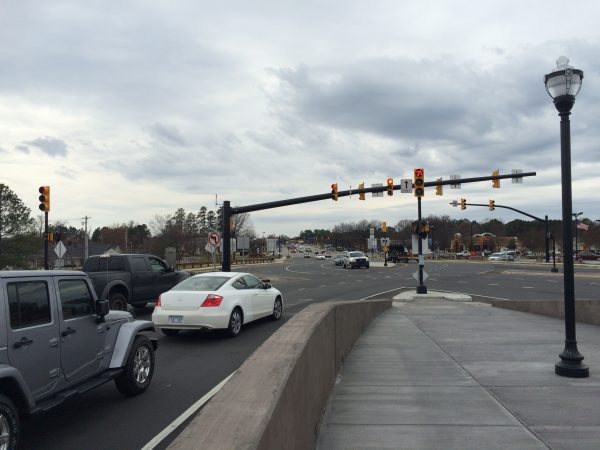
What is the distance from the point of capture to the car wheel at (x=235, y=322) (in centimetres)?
1112

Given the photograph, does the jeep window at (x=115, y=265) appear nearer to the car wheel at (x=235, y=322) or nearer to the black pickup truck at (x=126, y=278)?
the black pickup truck at (x=126, y=278)

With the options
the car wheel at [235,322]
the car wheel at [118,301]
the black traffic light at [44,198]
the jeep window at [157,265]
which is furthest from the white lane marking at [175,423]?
the black traffic light at [44,198]

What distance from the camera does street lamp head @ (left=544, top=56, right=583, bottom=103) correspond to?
23.9 feet

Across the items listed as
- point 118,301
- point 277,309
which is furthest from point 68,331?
point 118,301

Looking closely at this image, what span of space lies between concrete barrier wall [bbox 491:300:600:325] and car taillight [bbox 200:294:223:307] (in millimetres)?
8957

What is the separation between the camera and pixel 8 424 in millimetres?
4176

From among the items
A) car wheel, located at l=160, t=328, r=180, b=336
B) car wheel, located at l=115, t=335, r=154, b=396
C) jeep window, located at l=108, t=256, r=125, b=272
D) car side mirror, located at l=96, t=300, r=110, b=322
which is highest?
jeep window, located at l=108, t=256, r=125, b=272

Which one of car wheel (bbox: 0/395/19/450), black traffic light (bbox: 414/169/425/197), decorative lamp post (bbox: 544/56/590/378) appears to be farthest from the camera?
black traffic light (bbox: 414/169/425/197)

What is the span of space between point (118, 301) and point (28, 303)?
10.9 metres

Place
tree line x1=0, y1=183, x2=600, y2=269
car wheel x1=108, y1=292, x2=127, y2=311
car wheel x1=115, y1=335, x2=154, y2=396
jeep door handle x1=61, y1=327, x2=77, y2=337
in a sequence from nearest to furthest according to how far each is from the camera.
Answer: jeep door handle x1=61, y1=327, x2=77, y2=337
car wheel x1=115, y1=335, x2=154, y2=396
car wheel x1=108, y1=292, x2=127, y2=311
tree line x1=0, y1=183, x2=600, y2=269

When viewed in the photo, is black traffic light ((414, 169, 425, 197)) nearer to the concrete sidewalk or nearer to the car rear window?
the concrete sidewalk

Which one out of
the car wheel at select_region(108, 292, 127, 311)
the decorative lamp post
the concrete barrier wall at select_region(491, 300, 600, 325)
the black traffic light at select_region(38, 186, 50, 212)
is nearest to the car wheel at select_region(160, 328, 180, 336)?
the car wheel at select_region(108, 292, 127, 311)

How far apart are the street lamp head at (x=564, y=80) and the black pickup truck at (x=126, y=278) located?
1197cm

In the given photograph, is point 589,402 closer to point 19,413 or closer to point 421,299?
point 19,413
